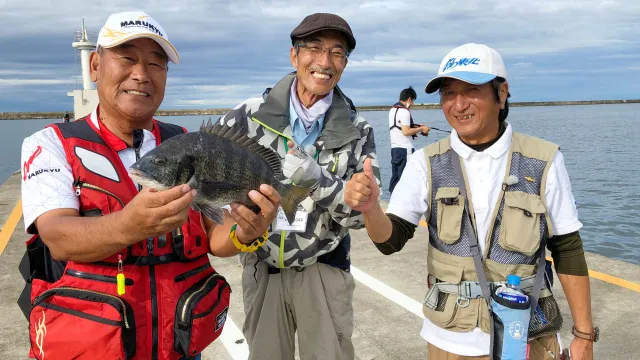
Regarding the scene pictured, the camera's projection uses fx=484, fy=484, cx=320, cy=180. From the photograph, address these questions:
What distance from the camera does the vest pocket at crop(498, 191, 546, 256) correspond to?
2850 millimetres

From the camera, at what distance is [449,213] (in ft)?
9.78

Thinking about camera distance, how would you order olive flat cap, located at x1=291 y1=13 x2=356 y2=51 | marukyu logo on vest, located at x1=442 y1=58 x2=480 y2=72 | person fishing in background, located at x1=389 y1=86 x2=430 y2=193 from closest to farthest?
marukyu logo on vest, located at x1=442 y1=58 x2=480 y2=72 → olive flat cap, located at x1=291 y1=13 x2=356 y2=51 → person fishing in background, located at x1=389 y1=86 x2=430 y2=193

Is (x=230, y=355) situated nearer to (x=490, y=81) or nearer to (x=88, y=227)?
(x=88, y=227)

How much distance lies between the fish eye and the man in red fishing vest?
0.65ft

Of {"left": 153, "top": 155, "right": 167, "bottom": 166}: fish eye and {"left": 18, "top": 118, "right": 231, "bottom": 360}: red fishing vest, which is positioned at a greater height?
{"left": 153, "top": 155, "right": 167, "bottom": 166}: fish eye

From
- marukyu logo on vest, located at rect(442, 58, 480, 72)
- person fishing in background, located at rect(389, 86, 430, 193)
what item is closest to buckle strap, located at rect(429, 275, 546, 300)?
marukyu logo on vest, located at rect(442, 58, 480, 72)

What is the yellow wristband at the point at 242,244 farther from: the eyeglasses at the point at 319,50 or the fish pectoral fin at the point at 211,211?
the eyeglasses at the point at 319,50

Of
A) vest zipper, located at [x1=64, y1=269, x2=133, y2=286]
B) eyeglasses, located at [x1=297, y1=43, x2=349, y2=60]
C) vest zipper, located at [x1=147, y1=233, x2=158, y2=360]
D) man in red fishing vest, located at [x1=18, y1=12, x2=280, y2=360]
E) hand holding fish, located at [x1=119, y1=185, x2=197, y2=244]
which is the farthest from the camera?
eyeglasses, located at [x1=297, y1=43, x2=349, y2=60]

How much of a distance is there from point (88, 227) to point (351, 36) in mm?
2205

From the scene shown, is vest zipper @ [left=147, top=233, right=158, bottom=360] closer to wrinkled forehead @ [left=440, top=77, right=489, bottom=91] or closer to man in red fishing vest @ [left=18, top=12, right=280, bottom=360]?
man in red fishing vest @ [left=18, top=12, right=280, bottom=360]

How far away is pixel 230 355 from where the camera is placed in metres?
4.82

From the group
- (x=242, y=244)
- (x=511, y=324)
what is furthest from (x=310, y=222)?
(x=511, y=324)

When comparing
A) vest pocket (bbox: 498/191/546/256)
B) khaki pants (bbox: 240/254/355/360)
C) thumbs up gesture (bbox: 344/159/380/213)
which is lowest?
khaki pants (bbox: 240/254/355/360)

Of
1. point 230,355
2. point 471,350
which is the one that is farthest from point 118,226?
point 230,355
